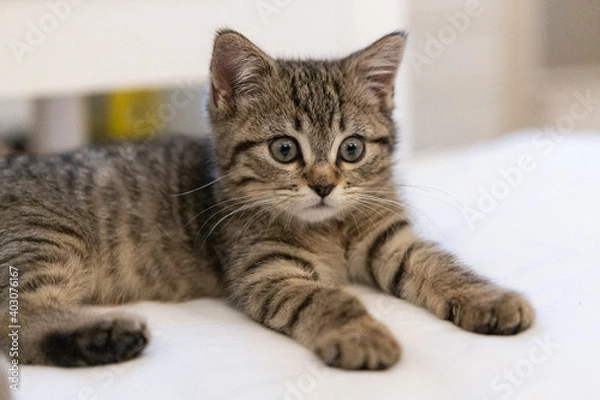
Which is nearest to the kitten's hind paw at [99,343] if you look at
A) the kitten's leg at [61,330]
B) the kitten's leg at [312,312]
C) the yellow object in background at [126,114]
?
the kitten's leg at [61,330]

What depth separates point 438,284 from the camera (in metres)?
1.33

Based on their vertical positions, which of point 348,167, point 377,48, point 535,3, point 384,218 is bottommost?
point 384,218

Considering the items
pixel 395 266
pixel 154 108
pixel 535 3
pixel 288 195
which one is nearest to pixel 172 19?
pixel 154 108

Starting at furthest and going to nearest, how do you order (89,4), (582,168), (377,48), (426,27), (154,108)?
1. (426,27)
2. (154,108)
3. (89,4)
4. (582,168)
5. (377,48)

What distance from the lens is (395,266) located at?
4.79ft

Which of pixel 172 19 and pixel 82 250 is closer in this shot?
pixel 82 250

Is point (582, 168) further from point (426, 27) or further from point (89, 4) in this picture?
point (426, 27)

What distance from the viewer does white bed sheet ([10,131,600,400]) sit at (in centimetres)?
99

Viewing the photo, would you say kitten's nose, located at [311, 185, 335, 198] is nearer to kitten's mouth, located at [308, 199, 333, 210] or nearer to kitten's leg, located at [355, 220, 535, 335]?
kitten's mouth, located at [308, 199, 333, 210]

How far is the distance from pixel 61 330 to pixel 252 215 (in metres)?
0.50

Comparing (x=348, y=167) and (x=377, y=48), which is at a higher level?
(x=377, y=48)

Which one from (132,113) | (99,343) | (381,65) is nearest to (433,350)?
(99,343)

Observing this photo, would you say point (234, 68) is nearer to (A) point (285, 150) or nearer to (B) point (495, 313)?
(A) point (285, 150)

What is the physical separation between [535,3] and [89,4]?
2.55m
